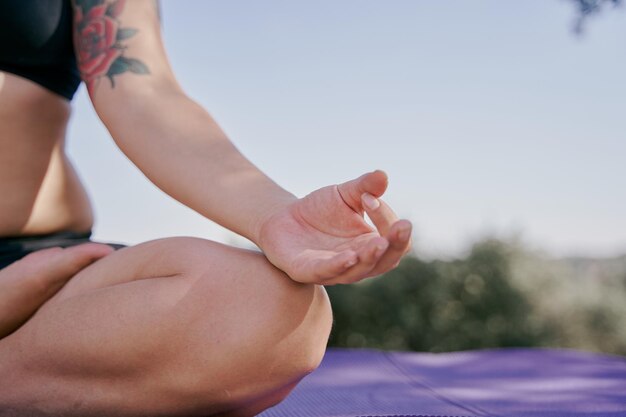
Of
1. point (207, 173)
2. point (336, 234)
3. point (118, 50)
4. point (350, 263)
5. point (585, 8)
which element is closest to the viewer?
point (350, 263)

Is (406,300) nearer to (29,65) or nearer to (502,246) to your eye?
(502,246)

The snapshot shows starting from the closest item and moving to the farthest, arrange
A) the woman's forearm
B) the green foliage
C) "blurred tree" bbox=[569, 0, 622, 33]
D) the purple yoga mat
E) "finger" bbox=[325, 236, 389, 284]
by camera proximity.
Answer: "finger" bbox=[325, 236, 389, 284], the woman's forearm, the purple yoga mat, "blurred tree" bbox=[569, 0, 622, 33], the green foliage

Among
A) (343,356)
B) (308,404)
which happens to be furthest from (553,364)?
(308,404)

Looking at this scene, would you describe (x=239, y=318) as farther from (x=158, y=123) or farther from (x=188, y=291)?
(x=158, y=123)

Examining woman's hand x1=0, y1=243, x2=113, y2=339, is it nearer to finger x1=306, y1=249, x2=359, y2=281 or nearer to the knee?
the knee

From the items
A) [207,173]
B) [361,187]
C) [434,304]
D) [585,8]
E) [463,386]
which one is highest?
[585,8]

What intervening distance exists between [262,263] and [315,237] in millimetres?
91

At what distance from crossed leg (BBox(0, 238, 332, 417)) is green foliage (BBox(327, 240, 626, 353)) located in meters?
3.30

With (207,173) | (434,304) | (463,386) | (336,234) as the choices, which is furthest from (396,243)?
(434,304)

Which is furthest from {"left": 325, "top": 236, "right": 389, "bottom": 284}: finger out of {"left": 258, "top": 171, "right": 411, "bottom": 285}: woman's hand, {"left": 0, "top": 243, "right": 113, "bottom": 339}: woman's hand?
{"left": 0, "top": 243, "right": 113, "bottom": 339}: woman's hand

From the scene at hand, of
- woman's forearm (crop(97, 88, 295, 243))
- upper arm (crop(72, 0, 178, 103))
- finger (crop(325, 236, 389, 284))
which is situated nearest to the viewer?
finger (crop(325, 236, 389, 284))

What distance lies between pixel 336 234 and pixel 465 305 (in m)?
3.59

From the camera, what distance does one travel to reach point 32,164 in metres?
1.39

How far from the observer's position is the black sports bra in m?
1.33
